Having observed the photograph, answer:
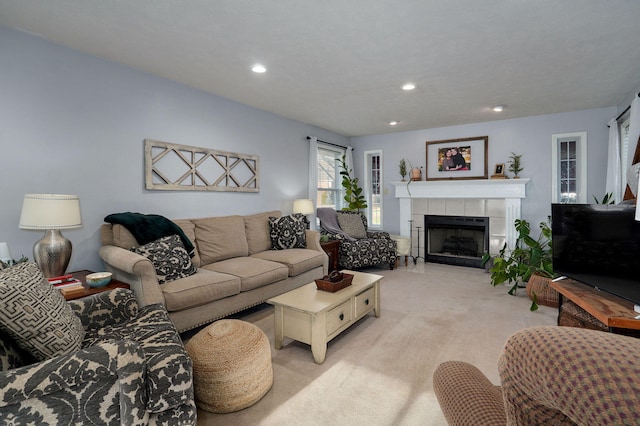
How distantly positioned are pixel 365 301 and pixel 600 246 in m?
1.81

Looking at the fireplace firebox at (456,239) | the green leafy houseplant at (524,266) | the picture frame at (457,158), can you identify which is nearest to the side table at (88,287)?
the green leafy houseplant at (524,266)

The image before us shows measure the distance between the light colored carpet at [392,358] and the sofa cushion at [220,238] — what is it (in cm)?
75

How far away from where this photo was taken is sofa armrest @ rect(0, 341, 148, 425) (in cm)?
104

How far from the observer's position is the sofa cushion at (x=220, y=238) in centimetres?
353

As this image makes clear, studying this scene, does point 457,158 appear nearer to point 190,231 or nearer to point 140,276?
point 190,231

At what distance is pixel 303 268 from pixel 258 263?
1.92 ft

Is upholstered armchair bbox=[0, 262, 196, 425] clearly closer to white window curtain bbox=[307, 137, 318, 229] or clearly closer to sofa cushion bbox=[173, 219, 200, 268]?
sofa cushion bbox=[173, 219, 200, 268]

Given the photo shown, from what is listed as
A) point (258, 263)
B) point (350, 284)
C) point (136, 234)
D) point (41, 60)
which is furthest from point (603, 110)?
point (41, 60)

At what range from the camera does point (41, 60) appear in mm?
2561

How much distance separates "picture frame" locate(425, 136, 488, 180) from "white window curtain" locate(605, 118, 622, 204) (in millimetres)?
1536

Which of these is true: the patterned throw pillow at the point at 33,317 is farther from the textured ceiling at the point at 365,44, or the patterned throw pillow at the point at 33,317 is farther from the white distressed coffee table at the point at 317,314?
the textured ceiling at the point at 365,44

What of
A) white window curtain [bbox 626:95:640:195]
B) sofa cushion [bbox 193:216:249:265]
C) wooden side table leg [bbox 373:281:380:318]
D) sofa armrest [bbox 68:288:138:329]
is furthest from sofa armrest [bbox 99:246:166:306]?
white window curtain [bbox 626:95:640:195]

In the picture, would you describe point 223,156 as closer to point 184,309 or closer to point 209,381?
point 184,309

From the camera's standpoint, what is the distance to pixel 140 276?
2381 millimetres
